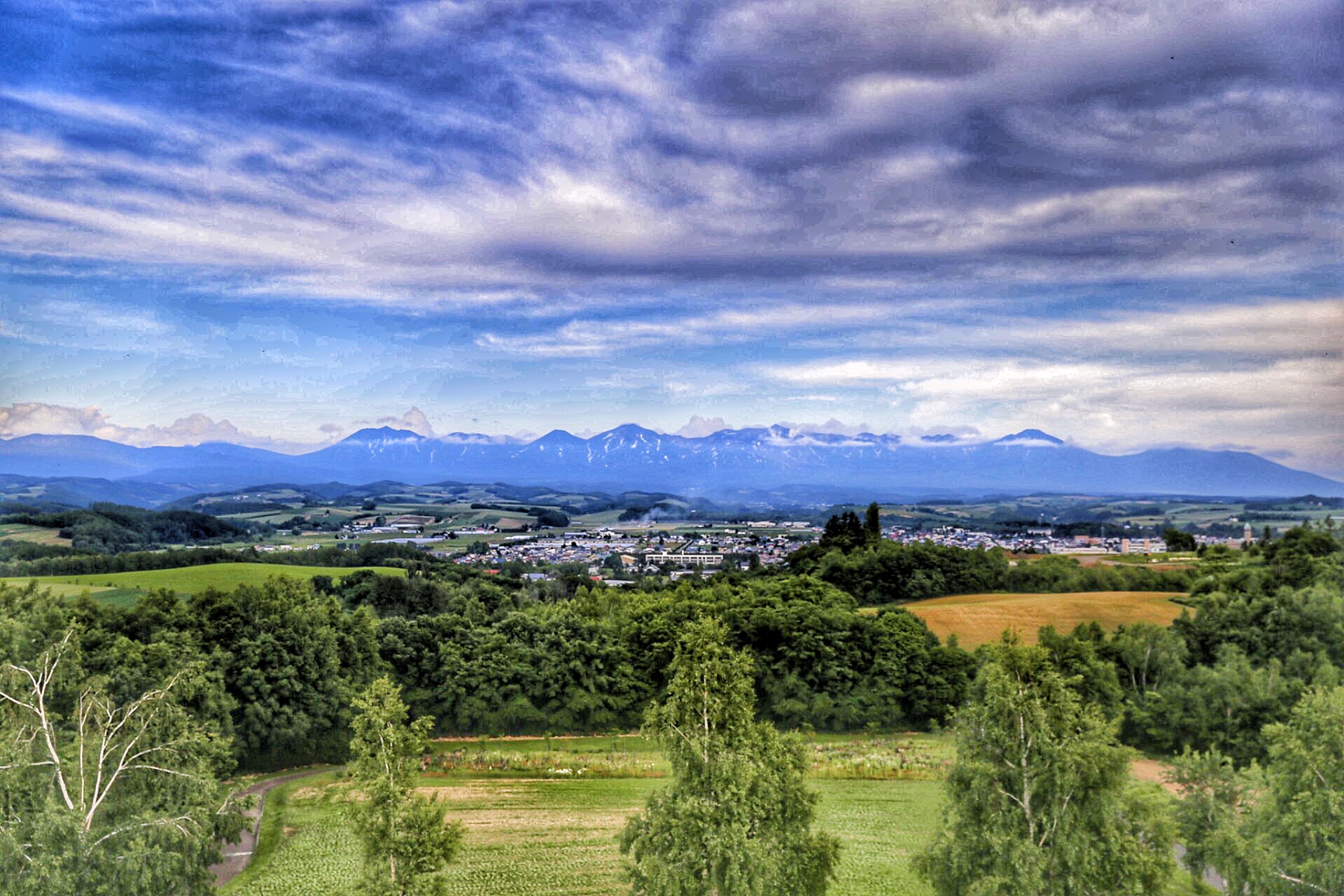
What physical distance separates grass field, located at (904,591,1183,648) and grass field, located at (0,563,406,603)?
1462 inches

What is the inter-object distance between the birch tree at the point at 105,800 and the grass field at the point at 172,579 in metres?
21.9

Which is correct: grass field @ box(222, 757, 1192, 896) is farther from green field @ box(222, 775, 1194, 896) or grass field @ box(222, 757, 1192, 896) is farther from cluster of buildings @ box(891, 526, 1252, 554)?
cluster of buildings @ box(891, 526, 1252, 554)

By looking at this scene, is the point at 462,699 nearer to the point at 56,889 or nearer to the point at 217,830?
the point at 217,830

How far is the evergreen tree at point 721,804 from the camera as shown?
13070mm

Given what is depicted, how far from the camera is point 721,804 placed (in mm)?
13320

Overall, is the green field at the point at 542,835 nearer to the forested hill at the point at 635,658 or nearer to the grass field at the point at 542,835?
the grass field at the point at 542,835

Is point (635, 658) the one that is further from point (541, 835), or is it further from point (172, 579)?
point (172, 579)

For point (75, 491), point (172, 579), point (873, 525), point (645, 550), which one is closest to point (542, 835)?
point (172, 579)

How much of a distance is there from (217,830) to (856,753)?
901 inches

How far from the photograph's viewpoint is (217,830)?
17125 millimetres

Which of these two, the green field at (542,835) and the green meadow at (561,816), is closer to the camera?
the green field at (542,835)

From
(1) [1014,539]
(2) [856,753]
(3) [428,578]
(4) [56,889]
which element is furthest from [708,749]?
(1) [1014,539]

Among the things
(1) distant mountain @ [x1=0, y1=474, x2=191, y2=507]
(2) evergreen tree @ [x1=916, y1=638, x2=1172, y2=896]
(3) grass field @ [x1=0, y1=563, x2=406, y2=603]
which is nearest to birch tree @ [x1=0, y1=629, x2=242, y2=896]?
(2) evergreen tree @ [x1=916, y1=638, x2=1172, y2=896]

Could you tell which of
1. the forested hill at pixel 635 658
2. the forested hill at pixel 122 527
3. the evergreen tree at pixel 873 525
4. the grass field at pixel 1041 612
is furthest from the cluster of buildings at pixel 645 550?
the forested hill at pixel 635 658
